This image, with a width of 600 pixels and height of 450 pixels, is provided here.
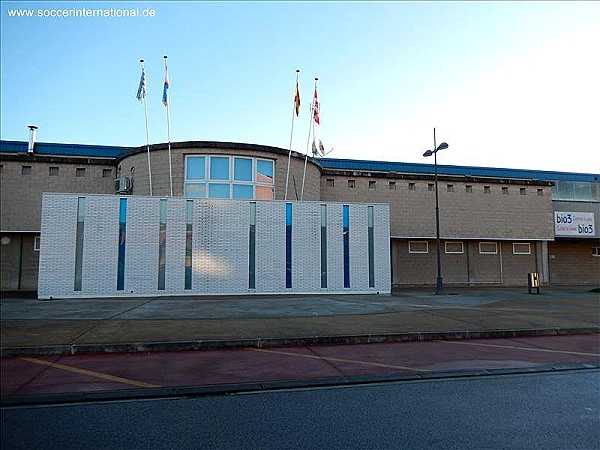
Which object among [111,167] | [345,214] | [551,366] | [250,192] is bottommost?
[551,366]

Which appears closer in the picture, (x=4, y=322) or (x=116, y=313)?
(x=4, y=322)

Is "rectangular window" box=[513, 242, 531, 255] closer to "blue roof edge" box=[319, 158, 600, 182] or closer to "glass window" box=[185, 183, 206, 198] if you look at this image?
"blue roof edge" box=[319, 158, 600, 182]

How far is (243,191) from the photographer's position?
20.5 metres

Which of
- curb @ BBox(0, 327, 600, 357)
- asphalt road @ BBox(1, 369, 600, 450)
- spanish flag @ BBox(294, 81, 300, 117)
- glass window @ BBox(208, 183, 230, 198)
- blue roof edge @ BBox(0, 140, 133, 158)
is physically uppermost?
spanish flag @ BBox(294, 81, 300, 117)

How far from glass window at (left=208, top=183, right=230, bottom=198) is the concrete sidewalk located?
20.6 ft

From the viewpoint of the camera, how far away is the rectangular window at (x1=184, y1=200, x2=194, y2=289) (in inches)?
691

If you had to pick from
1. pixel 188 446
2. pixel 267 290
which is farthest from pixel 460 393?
pixel 267 290

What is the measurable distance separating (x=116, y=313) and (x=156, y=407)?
25.0 ft

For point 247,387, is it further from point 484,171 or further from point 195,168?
point 484,171

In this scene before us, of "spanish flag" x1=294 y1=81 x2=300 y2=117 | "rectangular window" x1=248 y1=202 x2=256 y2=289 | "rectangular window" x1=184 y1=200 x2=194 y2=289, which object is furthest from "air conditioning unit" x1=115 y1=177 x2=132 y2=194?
"spanish flag" x1=294 y1=81 x2=300 y2=117

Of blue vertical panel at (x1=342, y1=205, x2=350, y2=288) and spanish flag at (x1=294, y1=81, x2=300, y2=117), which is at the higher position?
spanish flag at (x1=294, y1=81, x2=300, y2=117)

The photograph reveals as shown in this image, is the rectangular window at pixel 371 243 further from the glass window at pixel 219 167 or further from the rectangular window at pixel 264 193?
the glass window at pixel 219 167

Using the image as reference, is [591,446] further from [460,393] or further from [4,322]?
[4,322]

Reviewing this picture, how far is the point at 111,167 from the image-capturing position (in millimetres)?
24625
